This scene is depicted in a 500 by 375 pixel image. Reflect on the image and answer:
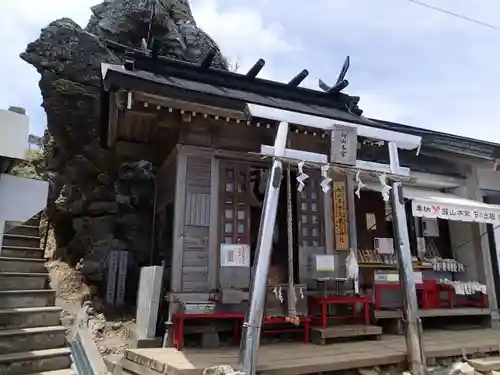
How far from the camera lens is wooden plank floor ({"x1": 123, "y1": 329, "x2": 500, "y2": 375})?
182 inches

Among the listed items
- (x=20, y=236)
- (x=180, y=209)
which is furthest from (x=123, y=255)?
(x=180, y=209)

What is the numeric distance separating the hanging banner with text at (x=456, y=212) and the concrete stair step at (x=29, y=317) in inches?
279

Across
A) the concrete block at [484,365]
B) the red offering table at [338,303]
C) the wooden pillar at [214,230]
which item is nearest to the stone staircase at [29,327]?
the wooden pillar at [214,230]

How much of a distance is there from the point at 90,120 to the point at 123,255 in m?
5.97

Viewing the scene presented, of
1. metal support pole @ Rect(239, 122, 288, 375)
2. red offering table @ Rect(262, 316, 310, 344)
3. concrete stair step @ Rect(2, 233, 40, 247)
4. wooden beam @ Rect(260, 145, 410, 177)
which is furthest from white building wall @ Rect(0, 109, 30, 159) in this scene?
concrete stair step @ Rect(2, 233, 40, 247)

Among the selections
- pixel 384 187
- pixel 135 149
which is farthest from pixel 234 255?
pixel 135 149

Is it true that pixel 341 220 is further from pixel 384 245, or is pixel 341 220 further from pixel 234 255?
→ pixel 234 255

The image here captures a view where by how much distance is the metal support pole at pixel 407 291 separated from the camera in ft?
17.4

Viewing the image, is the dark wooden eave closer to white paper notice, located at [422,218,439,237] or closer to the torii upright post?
the torii upright post

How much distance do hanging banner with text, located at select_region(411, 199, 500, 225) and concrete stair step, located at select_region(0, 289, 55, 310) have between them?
7208 millimetres

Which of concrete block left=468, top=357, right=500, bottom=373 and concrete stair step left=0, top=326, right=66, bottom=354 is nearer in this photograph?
concrete stair step left=0, top=326, right=66, bottom=354

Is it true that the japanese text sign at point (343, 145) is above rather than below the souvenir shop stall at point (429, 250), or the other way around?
above

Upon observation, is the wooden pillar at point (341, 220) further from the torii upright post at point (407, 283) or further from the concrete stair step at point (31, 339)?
the concrete stair step at point (31, 339)

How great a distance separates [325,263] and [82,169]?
9.36 m
